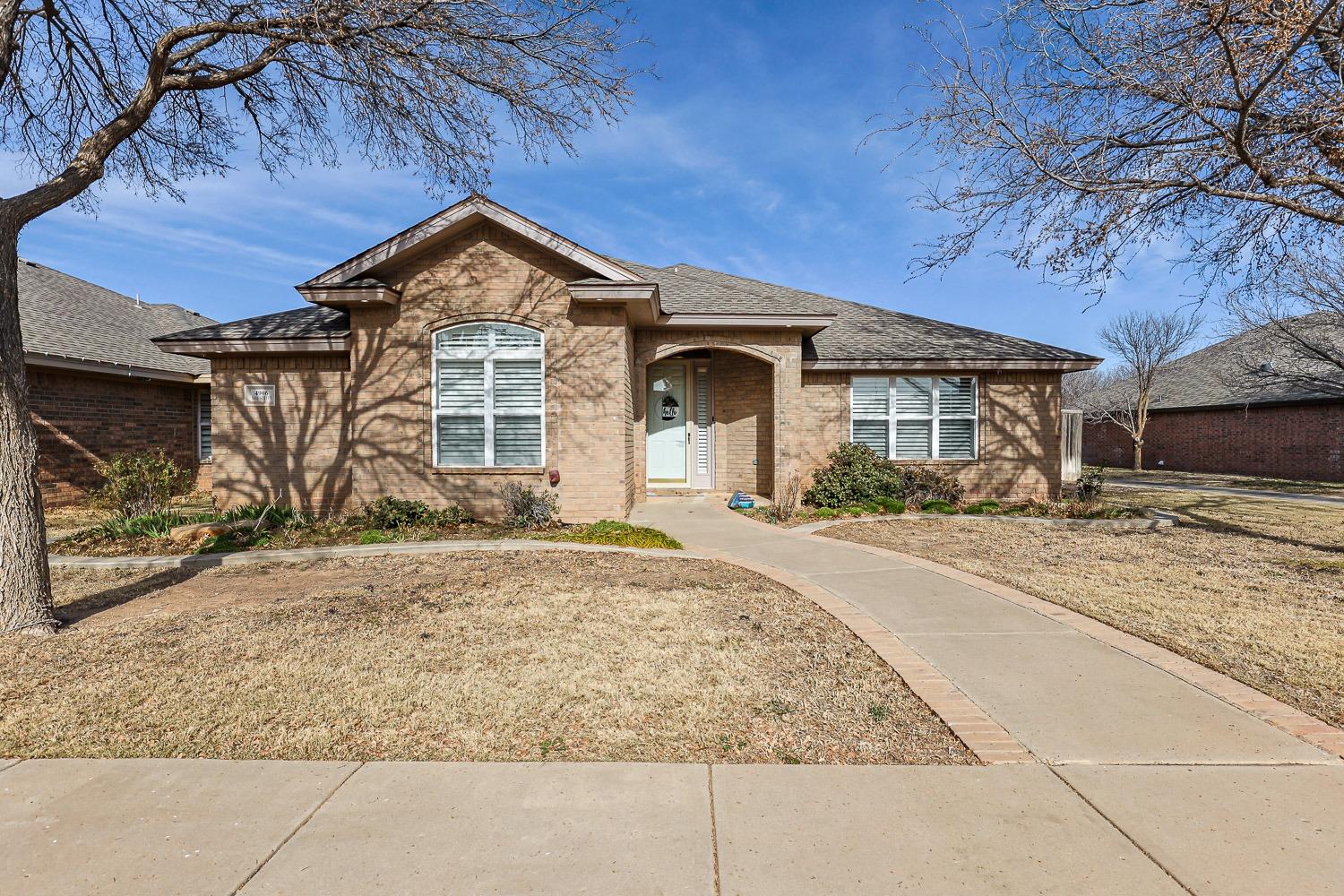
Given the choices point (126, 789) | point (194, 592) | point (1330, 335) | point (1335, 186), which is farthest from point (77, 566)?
point (1330, 335)

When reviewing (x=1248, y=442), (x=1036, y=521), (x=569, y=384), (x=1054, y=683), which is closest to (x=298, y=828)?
(x=1054, y=683)

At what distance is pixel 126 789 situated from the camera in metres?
3.09

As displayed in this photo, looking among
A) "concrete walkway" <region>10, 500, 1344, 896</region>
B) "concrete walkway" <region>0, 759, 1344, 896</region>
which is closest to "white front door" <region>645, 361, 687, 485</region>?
"concrete walkway" <region>10, 500, 1344, 896</region>

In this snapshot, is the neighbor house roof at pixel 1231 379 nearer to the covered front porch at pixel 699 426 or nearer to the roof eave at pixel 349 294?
the covered front porch at pixel 699 426

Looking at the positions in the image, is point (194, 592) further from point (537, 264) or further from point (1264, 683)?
point (1264, 683)

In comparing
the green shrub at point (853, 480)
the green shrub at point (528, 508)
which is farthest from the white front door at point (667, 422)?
the green shrub at point (528, 508)

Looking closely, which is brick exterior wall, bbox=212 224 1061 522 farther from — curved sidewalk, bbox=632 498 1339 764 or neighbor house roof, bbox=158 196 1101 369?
curved sidewalk, bbox=632 498 1339 764

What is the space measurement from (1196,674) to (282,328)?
45.0 feet

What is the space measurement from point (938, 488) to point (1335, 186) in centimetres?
718

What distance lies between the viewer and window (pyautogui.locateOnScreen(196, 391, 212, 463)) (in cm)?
1673

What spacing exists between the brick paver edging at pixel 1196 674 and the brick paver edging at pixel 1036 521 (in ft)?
13.3

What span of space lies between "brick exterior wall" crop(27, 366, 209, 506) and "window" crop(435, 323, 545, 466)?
341 inches

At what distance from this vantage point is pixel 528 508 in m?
10.0

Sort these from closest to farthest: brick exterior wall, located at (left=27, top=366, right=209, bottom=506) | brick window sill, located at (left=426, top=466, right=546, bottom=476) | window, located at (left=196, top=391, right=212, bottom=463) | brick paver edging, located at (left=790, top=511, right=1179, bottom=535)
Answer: brick window sill, located at (left=426, top=466, right=546, bottom=476), brick paver edging, located at (left=790, top=511, right=1179, bottom=535), brick exterior wall, located at (left=27, top=366, right=209, bottom=506), window, located at (left=196, top=391, right=212, bottom=463)
